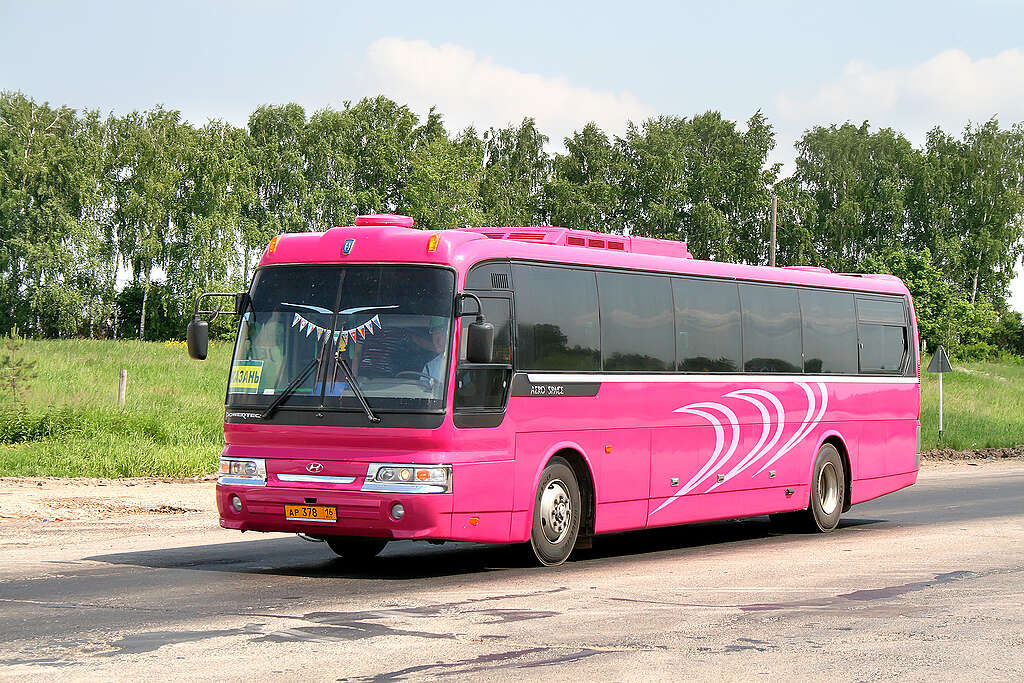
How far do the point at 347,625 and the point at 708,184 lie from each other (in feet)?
259

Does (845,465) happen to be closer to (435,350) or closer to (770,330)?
(770,330)

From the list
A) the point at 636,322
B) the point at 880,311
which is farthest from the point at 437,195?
the point at 636,322

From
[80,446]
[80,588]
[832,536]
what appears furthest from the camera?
[80,446]

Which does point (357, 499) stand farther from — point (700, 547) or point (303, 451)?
point (700, 547)

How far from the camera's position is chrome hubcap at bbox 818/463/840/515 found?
18000 millimetres

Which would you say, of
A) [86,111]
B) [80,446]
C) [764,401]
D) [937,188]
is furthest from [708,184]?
[764,401]

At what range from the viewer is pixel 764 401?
54.9ft

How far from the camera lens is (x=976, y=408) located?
5266cm

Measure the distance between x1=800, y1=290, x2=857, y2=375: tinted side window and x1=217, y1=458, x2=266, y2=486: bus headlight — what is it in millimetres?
8027

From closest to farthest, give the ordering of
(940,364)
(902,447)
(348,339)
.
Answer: (348,339) < (902,447) < (940,364)

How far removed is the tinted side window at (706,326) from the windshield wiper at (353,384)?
4.50 metres

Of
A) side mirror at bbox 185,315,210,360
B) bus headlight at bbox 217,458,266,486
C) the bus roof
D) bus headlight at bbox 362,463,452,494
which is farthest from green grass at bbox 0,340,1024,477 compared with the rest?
bus headlight at bbox 362,463,452,494

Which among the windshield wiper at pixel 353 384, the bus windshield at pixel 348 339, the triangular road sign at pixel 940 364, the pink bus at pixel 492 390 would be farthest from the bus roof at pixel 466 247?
the triangular road sign at pixel 940 364

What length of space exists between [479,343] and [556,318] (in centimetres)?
173
